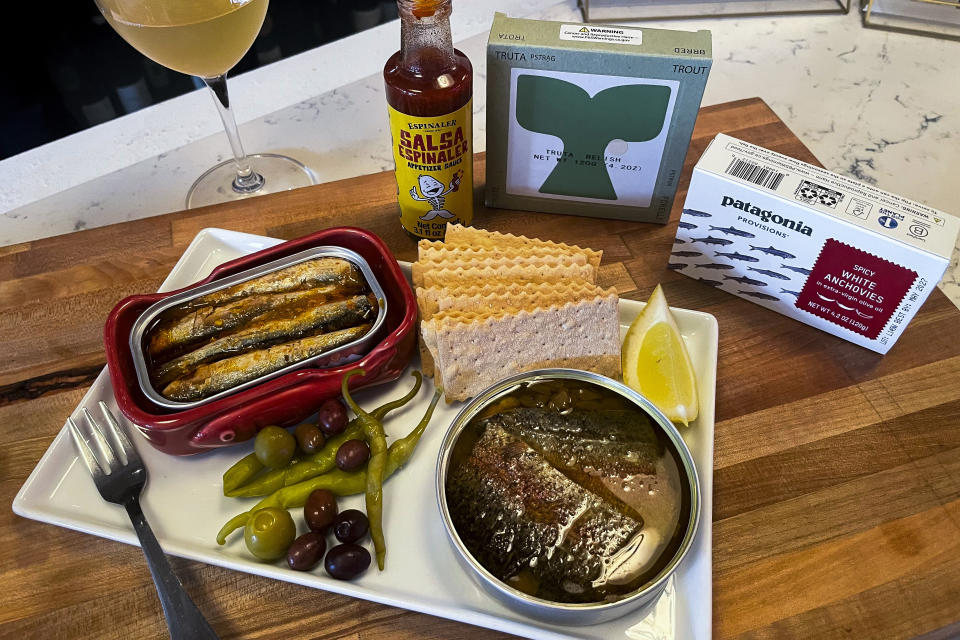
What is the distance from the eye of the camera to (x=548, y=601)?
1.17 m

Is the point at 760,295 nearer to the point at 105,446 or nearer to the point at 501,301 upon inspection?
the point at 501,301

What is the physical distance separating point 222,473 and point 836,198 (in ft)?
4.79

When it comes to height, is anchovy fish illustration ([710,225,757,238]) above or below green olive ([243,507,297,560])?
above

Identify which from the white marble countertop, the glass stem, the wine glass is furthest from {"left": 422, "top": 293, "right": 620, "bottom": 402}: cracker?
the white marble countertop

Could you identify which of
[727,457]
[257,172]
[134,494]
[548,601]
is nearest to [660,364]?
[727,457]

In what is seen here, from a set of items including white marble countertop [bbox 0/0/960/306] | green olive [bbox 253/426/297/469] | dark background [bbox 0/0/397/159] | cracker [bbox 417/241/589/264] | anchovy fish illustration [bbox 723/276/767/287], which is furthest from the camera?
dark background [bbox 0/0/397/159]

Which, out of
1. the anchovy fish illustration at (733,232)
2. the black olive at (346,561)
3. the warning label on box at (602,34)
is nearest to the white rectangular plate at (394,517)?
the black olive at (346,561)

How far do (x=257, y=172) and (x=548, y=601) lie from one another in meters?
1.65

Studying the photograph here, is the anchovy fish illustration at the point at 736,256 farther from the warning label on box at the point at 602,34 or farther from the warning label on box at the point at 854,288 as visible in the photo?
the warning label on box at the point at 602,34

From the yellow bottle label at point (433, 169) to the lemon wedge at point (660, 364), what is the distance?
57 centimetres

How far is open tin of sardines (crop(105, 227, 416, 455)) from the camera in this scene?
1397 millimetres

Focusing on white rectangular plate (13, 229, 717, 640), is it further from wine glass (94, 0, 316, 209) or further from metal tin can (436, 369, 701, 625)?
wine glass (94, 0, 316, 209)

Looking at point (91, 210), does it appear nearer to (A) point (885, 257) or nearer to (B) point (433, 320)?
(B) point (433, 320)

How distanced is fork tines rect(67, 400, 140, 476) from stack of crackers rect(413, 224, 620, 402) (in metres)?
0.64
